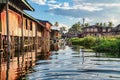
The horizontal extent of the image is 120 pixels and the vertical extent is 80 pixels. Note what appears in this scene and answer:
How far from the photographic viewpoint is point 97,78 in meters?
15.0

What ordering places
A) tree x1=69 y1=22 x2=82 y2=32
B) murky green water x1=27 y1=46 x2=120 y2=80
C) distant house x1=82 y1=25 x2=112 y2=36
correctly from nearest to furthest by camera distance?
murky green water x1=27 y1=46 x2=120 y2=80
distant house x1=82 y1=25 x2=112 y2=36
tree x1=69 y1=22 x2=82 y2=32

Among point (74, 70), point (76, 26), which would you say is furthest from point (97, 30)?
point (74, 70)

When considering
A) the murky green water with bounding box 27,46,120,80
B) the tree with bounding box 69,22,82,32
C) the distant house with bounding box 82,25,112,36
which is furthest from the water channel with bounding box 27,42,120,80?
the tree with bounding box 69,22,82,32

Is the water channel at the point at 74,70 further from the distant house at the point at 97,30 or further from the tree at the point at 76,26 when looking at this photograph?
the tree at the point at 76,26

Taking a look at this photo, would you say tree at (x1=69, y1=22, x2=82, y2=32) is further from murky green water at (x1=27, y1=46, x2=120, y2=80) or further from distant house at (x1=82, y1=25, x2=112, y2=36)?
murky green water at (x1=27, y1=46, x2=120, y2=80)

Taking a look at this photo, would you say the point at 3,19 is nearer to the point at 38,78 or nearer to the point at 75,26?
Answer: the point at 38,78

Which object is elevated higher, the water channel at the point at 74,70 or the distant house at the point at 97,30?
the distant house at the point at 97,30

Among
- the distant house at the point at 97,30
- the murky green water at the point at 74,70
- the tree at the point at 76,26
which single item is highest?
the tree at the point at 76,26

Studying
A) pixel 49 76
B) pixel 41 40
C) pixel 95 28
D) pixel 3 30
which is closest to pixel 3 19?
pixel 3 30

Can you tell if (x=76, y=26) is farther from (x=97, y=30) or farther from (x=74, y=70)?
(x=74, y=70)

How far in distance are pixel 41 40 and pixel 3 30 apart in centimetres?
3893

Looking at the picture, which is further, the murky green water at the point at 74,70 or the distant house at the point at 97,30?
the distant house at the point at 97,30

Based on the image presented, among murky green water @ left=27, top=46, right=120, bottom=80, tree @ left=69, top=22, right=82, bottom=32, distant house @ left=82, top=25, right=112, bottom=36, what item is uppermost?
tree @ left=69, top=22, right=82, bottom=32

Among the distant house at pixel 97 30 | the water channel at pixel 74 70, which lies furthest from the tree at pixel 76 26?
the water channel at pixel 74 70
